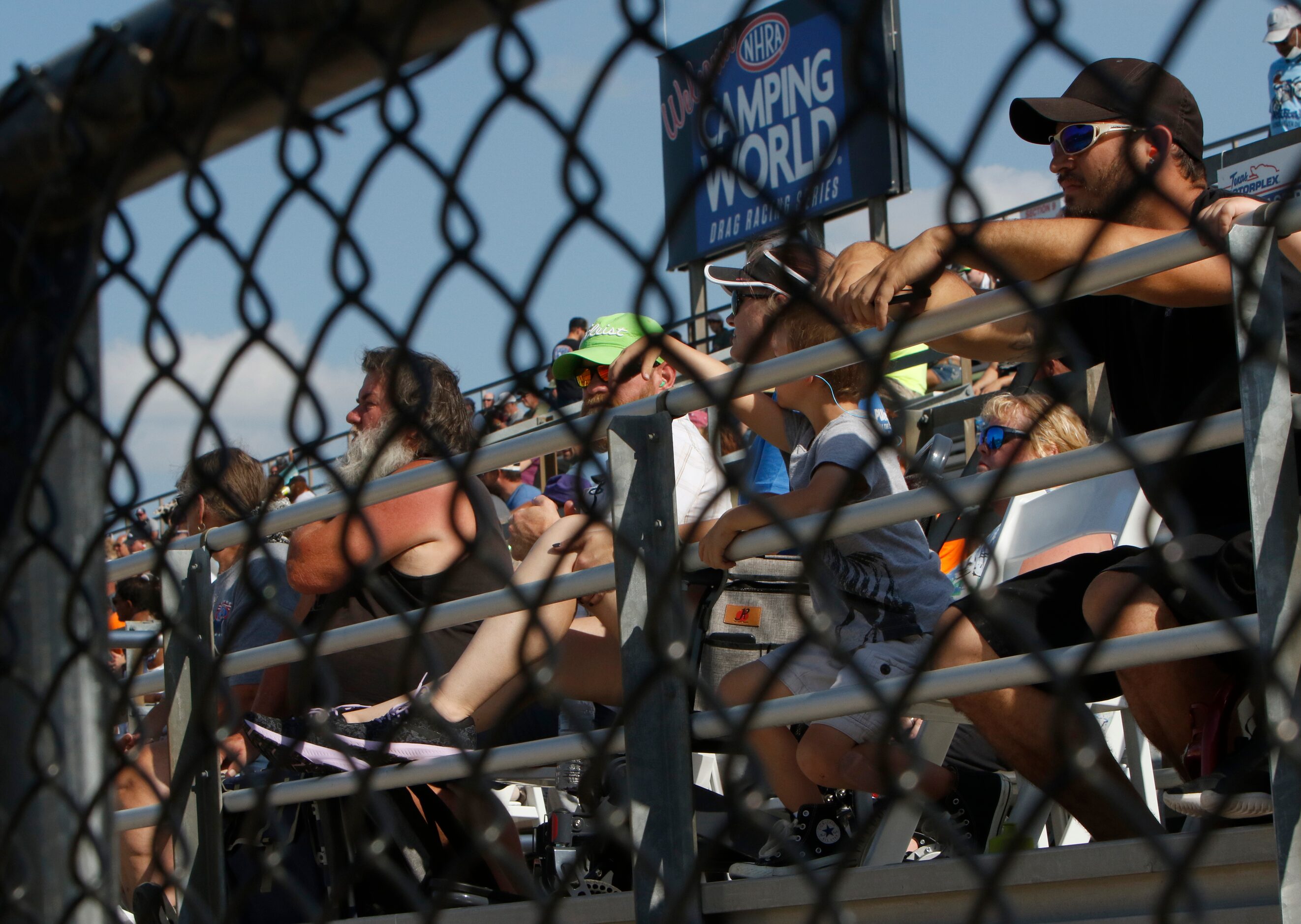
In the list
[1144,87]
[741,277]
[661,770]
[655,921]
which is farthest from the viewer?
[741,277]

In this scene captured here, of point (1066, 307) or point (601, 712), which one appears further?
point (601, 712)

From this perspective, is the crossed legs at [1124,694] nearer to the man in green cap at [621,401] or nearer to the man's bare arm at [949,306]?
the man's bare arm at [949,306]

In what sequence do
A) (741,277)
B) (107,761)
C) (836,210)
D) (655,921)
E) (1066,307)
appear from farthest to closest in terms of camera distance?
(836,210) → (741,277) → (1066,307) → (655,921) → (107,761)

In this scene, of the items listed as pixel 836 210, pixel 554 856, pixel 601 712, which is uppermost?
pixel 836 210

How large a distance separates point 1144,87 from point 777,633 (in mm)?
2537

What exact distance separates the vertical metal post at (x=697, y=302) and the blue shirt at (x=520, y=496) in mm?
4808

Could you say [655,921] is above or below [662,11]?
below

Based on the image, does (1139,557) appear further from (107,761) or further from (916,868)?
(107,761)

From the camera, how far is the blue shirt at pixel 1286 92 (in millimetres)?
7684

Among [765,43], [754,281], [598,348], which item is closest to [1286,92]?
[765,43]

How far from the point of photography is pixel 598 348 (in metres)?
3.78

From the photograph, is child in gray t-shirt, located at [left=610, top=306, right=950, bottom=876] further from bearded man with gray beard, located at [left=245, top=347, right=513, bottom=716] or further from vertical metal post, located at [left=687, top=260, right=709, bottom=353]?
vertical metal post, located at [left=687, top=260, right=709, bottom=353]

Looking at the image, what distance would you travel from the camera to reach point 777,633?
3156 mm

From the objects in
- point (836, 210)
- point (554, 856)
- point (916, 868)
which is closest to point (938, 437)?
point (554, 856)
